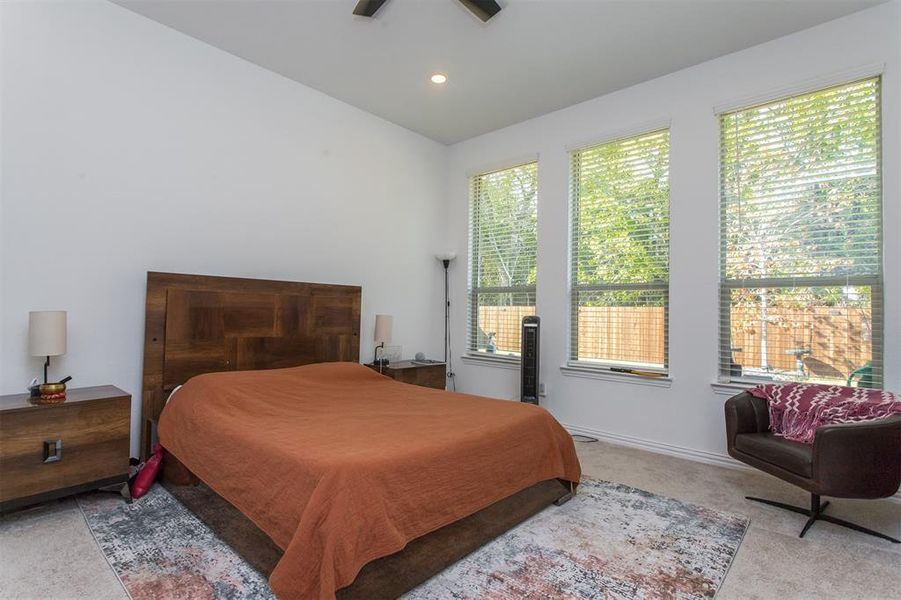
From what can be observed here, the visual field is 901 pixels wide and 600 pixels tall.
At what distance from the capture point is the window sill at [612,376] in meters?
3.72

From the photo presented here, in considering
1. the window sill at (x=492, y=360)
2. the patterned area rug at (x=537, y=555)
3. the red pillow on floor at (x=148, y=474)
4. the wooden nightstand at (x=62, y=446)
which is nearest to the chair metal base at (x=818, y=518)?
the patterned area rug at (x=537, y=555)

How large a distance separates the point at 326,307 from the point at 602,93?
3.14 meters

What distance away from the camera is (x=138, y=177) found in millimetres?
3084

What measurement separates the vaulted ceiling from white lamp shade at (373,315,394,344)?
2047 mm

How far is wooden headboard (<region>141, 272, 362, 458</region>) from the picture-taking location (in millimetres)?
3043

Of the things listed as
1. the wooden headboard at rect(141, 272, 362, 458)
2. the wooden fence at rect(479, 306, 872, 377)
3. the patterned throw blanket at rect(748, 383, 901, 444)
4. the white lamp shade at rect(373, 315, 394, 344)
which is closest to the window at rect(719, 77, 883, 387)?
the wooden fence at rect(479, 306, 872, 377)

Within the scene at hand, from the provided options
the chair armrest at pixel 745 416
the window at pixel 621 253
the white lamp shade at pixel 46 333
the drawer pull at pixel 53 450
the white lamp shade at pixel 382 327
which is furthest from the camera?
the white lamp shade at pixel 382 327

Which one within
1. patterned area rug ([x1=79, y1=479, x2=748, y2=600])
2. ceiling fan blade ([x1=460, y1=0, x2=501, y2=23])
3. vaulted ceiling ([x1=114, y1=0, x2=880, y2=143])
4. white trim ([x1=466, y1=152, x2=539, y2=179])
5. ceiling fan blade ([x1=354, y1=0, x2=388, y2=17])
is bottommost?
patterned area rug ([x1=79, y1=479, x2=748, y2=600])

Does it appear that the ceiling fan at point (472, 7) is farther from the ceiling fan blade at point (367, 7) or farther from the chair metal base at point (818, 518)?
the chair metal base at point (818, 518)

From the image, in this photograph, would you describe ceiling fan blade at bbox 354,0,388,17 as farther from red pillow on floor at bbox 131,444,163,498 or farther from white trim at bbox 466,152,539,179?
red pillow on floor at bbox 131,444,163,498

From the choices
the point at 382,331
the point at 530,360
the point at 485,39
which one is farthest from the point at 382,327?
the point at 485,39

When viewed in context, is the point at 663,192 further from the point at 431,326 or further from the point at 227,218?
the point at 227,218

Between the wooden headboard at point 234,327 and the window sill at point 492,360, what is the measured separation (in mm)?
1402

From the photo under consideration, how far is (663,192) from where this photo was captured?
3.81m
